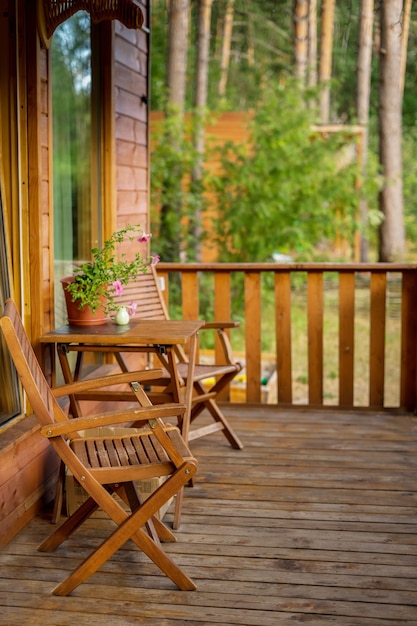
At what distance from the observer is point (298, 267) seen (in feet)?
16.5

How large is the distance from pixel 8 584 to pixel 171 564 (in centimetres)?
57

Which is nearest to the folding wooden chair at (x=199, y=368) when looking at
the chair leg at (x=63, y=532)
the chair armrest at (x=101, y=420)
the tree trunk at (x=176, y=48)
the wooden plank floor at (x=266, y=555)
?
the wooden plank floor at (x=266, y=555)

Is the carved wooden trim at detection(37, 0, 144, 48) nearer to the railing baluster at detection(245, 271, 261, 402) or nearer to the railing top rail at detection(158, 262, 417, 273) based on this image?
the railing top rail at detection(158, 262, 417, 273)

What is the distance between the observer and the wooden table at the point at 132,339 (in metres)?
3.51

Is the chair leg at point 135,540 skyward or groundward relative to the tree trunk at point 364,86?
groundward

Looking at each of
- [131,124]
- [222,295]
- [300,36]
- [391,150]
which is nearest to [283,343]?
[222,295]

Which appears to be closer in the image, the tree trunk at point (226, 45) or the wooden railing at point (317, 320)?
the wooden railing at point (317, 320)

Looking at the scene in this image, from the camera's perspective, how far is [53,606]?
2.65 meters

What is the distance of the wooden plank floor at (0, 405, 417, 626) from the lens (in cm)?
261

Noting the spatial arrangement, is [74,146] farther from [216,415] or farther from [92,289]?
[216,415]

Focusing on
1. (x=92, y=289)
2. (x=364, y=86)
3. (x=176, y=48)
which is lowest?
(x=92, y=289)

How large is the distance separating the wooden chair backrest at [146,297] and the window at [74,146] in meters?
0.31

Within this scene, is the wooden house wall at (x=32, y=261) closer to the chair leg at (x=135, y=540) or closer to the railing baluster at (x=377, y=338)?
the chair leg at (x=135, y=540)

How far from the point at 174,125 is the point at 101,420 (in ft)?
23.3
